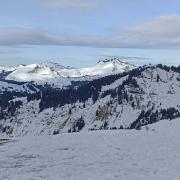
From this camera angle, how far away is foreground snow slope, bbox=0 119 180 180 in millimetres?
44188

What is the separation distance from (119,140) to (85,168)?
27018mm

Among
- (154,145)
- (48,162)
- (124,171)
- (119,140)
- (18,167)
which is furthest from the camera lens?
(119,140)

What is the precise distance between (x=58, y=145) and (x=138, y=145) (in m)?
11.1

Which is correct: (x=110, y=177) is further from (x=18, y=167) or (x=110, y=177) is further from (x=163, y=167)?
(x=18, y=167)

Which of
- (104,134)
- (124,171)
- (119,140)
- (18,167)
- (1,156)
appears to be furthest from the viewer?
(104,134)

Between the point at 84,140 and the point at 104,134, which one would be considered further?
the point at 104,134

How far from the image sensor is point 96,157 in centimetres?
5647

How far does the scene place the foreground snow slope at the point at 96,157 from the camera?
44.2 metres

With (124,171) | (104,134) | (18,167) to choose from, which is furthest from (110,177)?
(104,134)

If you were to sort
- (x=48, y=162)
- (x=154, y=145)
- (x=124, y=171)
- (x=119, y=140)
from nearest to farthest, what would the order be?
(x=124, y=171)
(x=48, y=162)
(x=154, y=145)
(x=119, y=140)

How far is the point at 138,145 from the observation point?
224ft

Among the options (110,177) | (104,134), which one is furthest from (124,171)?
(104,134)

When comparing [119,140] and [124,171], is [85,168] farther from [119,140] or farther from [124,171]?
[119,140]

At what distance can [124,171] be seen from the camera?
45.8 meters
